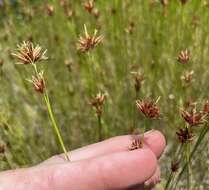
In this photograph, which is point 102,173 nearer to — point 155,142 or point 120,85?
point 155,142

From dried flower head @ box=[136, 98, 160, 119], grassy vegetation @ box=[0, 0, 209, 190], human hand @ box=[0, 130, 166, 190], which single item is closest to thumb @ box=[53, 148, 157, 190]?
human hand @ box=[0, 130, 166, 190]

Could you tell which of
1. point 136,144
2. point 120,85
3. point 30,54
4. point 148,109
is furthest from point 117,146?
point 120,85

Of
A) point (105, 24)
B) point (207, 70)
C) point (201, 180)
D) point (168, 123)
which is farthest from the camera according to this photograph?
point (105, 24)

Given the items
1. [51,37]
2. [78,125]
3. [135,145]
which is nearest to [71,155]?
[135,145]

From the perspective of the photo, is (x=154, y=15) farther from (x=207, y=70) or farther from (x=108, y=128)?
(x=108, y=128)

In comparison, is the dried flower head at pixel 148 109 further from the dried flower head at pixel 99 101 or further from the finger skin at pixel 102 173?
the dried flower head at pixel 99 101

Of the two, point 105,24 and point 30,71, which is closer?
point 30,71
